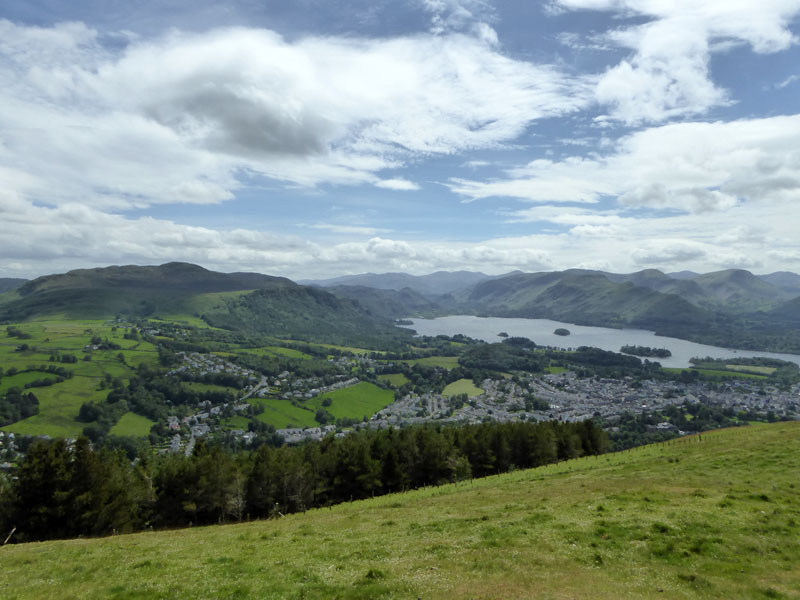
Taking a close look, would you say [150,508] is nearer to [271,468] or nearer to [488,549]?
[271,468]

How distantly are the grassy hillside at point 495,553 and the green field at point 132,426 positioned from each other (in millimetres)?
132485

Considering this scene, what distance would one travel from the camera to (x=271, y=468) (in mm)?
51062

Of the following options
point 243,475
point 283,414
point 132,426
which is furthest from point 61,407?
point 243,475

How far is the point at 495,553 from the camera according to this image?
60.7 feet

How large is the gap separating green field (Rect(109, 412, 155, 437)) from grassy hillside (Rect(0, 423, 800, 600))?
132485 mm

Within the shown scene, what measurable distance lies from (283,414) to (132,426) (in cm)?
5186

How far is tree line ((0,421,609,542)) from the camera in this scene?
125ft

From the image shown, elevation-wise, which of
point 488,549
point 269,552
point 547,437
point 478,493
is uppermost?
point 488,549

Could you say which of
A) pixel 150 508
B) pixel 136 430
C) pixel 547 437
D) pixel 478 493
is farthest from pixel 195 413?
pixel 478 493

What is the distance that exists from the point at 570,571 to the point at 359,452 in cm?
4513

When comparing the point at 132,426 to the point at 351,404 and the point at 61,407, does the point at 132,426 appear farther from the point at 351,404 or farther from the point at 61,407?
the point at 351,404

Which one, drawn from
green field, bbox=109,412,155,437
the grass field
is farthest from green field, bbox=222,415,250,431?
the grass field

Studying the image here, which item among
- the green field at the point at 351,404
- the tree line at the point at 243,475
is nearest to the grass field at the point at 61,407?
the green field at the point at 351,404

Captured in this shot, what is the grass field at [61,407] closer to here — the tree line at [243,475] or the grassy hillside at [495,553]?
the tree line at [243,475]
